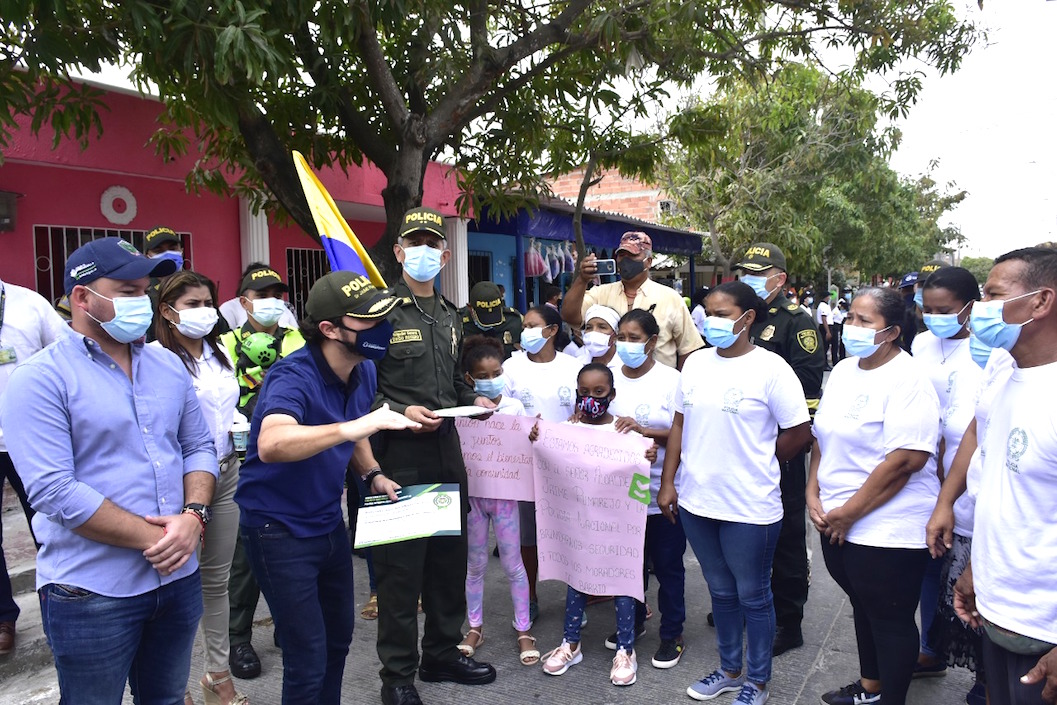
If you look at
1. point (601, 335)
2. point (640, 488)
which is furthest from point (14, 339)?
point (640, 488)

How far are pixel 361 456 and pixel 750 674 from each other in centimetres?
202

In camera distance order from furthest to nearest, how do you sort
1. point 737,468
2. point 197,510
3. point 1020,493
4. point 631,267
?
point 631,267, point 737,468, point 197,510, point 1020,493

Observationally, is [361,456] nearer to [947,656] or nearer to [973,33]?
[947,656]

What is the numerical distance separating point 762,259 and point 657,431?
129 cm

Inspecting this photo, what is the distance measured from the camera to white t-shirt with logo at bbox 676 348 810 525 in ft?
11.1

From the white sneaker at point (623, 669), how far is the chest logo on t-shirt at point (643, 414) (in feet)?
3.80

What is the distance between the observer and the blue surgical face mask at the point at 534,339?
454cm

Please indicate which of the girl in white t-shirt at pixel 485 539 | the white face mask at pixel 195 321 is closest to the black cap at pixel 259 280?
the white face mask at pixel 195 321

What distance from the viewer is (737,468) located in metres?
3.39

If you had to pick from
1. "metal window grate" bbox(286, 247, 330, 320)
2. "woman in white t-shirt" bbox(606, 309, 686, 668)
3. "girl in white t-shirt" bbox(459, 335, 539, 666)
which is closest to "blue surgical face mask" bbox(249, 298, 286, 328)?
"girl in white t-shirt" bbox(459, 335, 539, 666)

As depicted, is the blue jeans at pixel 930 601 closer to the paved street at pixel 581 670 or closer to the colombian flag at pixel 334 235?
the paved street at pixel 581 670

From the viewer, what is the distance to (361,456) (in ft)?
10.7

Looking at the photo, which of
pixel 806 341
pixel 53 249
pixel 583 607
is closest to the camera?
pixel 583 607

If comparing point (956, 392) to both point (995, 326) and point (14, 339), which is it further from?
point (14, 339)
